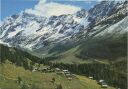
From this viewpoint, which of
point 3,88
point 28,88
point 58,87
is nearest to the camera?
point 3,88

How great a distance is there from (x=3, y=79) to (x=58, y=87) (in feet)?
94.5

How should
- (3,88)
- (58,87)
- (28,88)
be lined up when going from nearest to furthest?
(3,88)
(28,88)
(58,87)

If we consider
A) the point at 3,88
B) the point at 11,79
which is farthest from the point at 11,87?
the point at 11,79

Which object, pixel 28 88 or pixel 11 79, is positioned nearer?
pixel 28 88

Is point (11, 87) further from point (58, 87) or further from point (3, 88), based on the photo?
point (58, 87)

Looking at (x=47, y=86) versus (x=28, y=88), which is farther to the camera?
(x=47, y=86)

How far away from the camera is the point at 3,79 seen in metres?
194

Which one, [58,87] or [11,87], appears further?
[58,87]

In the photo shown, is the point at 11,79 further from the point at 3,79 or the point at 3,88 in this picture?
the point at 3,88

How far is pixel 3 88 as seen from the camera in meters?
167

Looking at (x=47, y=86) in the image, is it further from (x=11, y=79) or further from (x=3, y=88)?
(x=3, y=88)

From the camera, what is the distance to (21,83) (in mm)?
187000

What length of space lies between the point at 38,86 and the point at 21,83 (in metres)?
9.51

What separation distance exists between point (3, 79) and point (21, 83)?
12223mm
